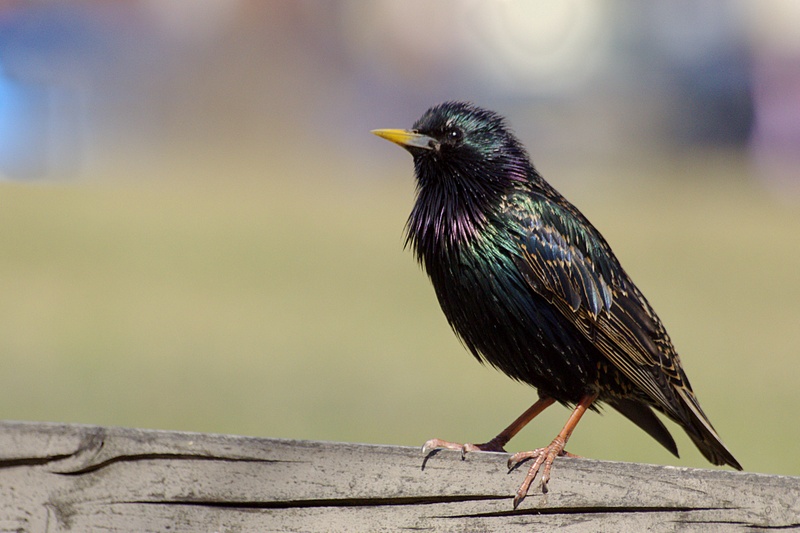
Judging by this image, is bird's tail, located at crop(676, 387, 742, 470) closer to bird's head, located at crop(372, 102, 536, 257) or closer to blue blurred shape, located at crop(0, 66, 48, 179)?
bird's head, located at crop(372, 102, 536, 257)

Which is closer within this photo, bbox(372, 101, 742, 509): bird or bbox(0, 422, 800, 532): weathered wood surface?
bbox(0, 422, 800, 532): weathered wood surface

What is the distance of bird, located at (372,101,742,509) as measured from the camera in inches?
135

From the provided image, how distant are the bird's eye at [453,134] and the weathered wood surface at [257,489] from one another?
1411 millimetres

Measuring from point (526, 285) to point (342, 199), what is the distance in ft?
37.7

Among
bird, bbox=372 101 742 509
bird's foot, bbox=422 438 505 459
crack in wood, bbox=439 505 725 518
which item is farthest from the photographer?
bird, bbox=372 101 742 509

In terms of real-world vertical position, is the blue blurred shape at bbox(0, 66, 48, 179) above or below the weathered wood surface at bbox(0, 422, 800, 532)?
above

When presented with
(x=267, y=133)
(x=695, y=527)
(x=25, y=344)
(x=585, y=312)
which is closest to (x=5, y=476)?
(x=695, y=527)

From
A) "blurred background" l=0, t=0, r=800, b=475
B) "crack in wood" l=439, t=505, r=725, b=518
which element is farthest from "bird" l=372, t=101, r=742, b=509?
"blurred background" l=0, t=0, r=800, b=475

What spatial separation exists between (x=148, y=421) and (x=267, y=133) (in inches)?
533

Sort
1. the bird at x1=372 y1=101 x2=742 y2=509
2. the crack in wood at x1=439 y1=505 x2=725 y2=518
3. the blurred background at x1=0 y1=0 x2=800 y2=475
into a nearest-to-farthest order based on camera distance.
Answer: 1. the crack in wood at x1=439 y1=505 x2=725 y2=518
2. the bird at x1=372 y1=101 x2=742 y2=509
3. the blurred background at x1=0 y1=0 x2=800 y2=475

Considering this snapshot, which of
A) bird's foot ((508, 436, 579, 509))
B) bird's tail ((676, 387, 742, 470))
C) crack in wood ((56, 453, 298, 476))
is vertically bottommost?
bird's foot ((508, 436, 579, 509))

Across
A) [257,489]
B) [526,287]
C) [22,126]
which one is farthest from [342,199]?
[257,489]

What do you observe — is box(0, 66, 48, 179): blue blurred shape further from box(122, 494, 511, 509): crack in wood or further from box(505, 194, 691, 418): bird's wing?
box(122, 494, 511, 509): crack in wood

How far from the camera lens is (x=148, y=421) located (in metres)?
6.45
